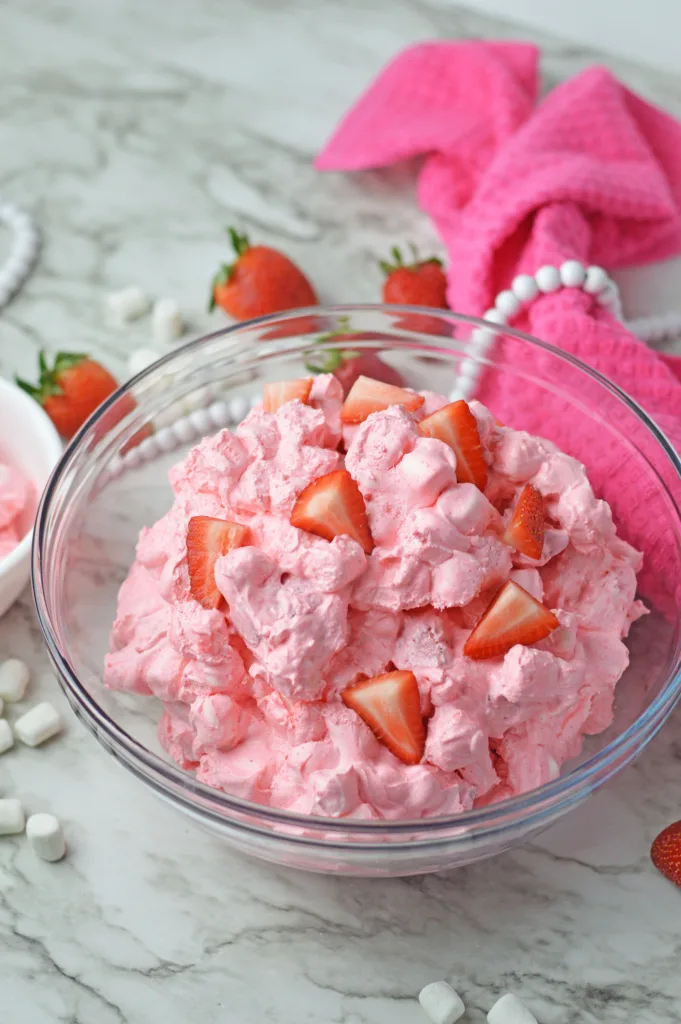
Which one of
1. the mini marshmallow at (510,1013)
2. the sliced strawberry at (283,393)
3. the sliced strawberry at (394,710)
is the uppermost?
the sliced strawberry at (283,393)

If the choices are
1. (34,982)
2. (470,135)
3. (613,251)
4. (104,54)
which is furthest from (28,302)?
(34,982)

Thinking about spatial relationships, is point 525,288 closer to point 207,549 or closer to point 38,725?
point 207,549

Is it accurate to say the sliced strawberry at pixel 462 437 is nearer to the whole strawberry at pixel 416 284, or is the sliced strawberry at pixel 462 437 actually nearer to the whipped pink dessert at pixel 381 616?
the whipped pink dessert at pixel 381 616

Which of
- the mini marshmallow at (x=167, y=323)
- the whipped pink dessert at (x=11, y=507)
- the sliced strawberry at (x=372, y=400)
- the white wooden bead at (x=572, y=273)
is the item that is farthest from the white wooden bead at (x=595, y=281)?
the whipped pink dessert at (x=11, y=507)

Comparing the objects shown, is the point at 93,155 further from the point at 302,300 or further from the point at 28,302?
the point at 302,300

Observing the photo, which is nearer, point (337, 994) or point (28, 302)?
point (337, 994)

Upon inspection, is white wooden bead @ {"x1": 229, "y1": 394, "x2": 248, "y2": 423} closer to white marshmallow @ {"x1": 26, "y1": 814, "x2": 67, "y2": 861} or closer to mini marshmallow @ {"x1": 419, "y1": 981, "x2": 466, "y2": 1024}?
white marshmallow @ {"x1": 26, "y1": 814, "x2": 67, "y2": 861}

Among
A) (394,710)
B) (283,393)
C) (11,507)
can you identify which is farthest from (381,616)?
(11,507)
